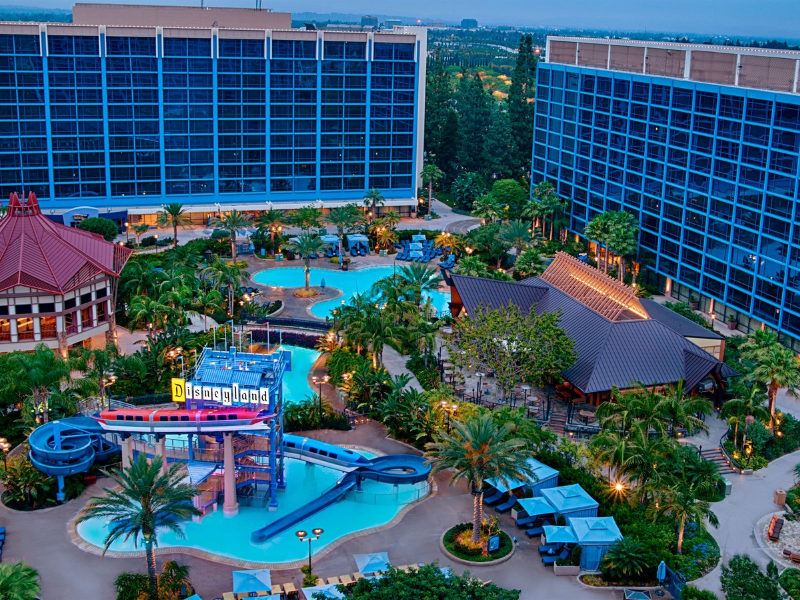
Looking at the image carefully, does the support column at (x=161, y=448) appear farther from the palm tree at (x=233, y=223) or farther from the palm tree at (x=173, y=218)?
the palm tree at (x=173, y=218)

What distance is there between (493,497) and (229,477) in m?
16.0

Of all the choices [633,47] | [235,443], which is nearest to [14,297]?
[235,443]

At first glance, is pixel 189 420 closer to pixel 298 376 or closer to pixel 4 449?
pixel 4 449

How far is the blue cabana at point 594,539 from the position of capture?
174 ft

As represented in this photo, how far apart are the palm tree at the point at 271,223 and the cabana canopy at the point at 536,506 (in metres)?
65.9

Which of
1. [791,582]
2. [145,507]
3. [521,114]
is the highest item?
[521,114]

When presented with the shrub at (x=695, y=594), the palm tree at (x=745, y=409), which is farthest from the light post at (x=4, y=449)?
the palm tree at (x=745, y=409)

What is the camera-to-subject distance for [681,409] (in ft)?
205

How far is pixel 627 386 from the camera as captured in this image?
A: 70.1 meters

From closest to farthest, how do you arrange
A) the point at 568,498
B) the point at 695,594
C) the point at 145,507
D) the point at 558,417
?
the point at 695,594, the point at 145,507, the point at 568,498, the point at 558,417

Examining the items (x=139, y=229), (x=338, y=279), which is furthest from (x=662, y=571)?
(x=139, y=229)

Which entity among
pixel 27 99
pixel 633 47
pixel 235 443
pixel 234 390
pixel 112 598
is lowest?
pixel 112 598

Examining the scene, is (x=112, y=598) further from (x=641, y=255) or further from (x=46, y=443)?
(x=641, y=255)

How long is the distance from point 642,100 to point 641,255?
16461 millimetres
